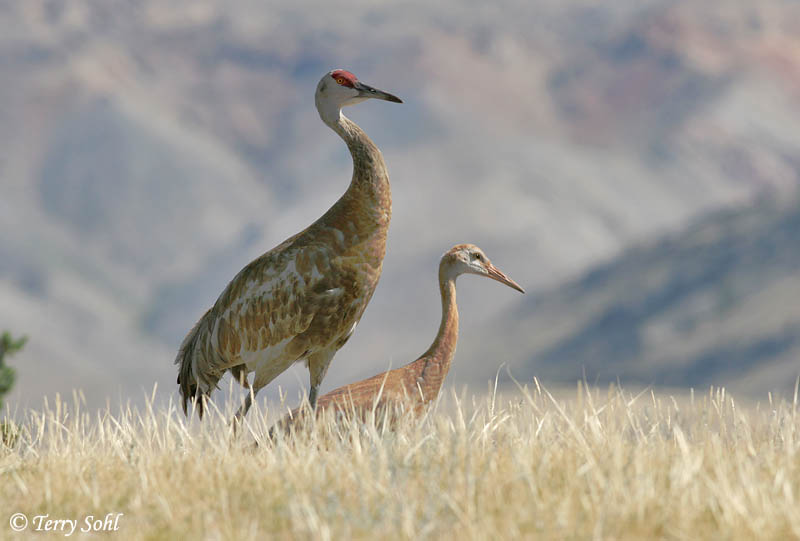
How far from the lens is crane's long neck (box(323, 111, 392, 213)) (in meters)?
9.11

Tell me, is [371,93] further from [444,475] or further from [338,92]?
[444,475]

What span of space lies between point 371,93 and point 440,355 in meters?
2.41

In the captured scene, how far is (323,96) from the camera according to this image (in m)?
9.53

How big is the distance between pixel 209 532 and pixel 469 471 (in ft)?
4.68

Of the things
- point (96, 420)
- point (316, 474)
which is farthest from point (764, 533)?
point (96, 420)

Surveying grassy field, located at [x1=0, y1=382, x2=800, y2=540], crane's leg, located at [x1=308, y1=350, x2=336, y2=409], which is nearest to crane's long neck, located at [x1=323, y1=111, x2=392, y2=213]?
crane's leg, located at [x1=308, y1=350, x2=336, y2=409]

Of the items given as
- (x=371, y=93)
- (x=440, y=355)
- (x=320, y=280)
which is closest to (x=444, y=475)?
(x=320, y=280)

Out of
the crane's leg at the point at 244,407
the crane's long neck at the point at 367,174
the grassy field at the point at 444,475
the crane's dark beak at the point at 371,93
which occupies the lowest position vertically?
the grassy field at the point at 444,475

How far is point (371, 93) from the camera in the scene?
9.38 meters

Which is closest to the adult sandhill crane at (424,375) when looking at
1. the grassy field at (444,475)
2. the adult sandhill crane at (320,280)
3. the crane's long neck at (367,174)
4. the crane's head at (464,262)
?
the crane's head at (464,262)

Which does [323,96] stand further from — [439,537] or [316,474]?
[439,537]

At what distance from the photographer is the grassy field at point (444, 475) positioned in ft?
18.0

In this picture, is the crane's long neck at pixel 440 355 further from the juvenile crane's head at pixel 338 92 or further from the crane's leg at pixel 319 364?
the juvenile crane's head at pixel 338 92

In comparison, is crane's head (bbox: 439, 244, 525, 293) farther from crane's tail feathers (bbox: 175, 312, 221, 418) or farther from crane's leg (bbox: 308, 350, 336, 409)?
crane's tail feathers (bbox: 175, 312, 221, 418)
